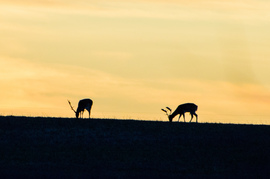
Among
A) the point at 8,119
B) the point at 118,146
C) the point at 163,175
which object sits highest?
the point at 8,119

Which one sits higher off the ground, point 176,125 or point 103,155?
point 176,125

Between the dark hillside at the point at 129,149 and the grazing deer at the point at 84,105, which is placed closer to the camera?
the dark hillside at the point at 129,149

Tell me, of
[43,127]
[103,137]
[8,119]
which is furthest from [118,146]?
[8,119]

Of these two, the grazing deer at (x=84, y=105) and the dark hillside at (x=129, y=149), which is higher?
the grazing deer at (x=84, y=105)

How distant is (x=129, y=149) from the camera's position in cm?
4841

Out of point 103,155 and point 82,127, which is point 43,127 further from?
point 103,155

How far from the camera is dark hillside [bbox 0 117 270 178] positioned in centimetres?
4141

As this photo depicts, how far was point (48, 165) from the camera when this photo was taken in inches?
1678

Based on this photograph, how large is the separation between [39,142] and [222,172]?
13371 mm

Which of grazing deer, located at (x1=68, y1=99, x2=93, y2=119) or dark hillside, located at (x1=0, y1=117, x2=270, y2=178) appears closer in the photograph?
dark hillside, located at (x1=0, y1=117, x2=270, y2=178)

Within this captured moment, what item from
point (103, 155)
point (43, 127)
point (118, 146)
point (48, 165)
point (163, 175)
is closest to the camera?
point (163, 175)

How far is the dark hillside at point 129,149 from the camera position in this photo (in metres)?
41.4

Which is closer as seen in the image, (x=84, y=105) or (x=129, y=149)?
(x=129, y=149)

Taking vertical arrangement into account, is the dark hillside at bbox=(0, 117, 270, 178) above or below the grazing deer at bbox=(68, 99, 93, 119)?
below
